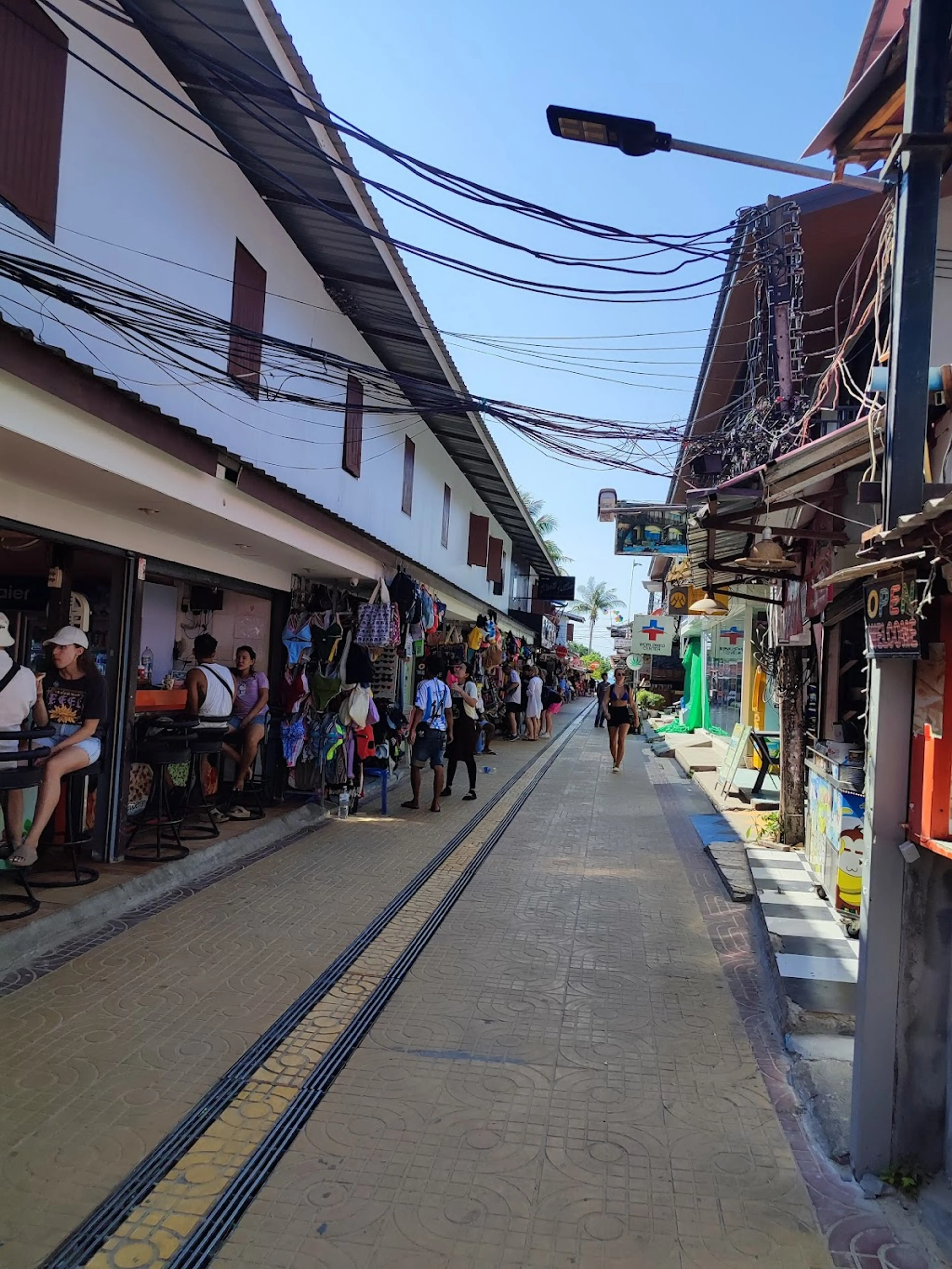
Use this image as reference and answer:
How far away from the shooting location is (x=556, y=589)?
1143 inches

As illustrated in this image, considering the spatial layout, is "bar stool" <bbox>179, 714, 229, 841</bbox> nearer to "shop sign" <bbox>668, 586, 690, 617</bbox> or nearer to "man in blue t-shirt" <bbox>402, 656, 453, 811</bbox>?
"man in blue t-shirt" <bbox>402, 656, 453, 811</bbox>

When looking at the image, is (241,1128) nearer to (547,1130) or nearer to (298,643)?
(547,1130)

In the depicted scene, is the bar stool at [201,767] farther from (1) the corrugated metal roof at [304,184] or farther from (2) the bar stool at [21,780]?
(1) the corrugated metal roof at [304,184]

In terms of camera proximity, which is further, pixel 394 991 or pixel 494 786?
pixel 494 786

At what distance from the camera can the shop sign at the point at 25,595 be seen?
7281 millimetres

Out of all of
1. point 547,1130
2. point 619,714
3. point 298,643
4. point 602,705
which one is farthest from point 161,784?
point 602,705

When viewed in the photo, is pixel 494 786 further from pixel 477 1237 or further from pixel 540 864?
pixel 477 1237

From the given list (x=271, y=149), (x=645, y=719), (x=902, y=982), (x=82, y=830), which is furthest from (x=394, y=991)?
(x=645, y=719)

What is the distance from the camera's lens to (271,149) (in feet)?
25.3

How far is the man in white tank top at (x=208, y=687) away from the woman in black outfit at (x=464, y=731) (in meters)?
3.50

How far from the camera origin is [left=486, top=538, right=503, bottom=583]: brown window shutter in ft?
70.5

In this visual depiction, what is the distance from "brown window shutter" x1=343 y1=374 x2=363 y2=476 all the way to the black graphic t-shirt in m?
5.50

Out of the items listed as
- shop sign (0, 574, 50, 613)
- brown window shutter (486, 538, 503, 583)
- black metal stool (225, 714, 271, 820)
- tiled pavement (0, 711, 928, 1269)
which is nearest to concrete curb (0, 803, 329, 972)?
tiled pavement (0, 711, 928, 1269)

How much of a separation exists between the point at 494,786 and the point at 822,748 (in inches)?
251
